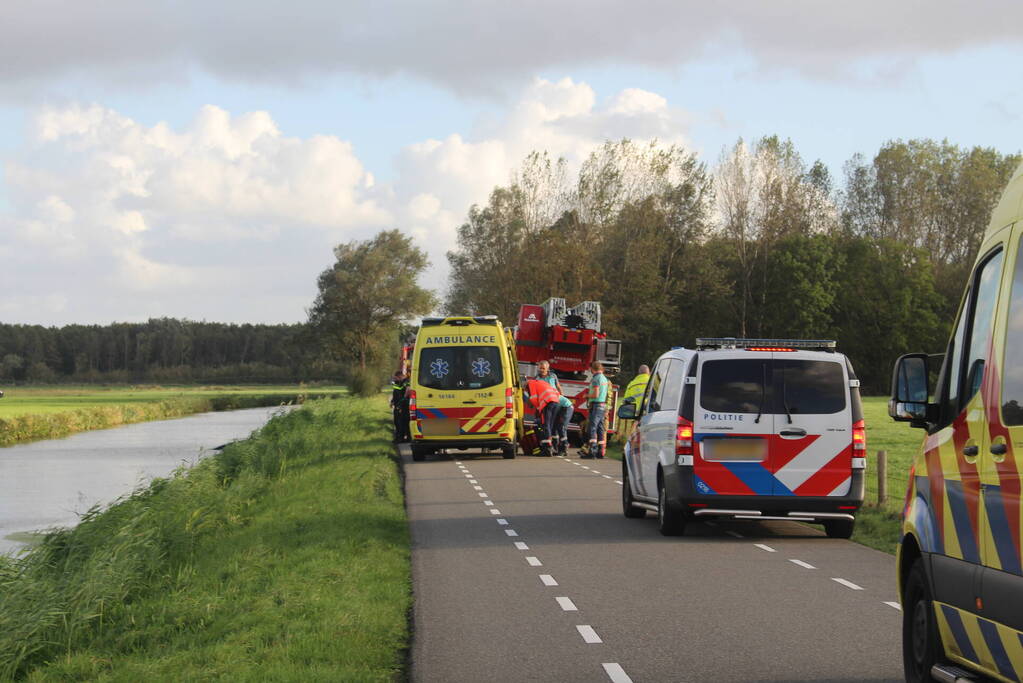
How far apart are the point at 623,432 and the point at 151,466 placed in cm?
1272

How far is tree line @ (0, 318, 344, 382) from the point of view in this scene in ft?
452

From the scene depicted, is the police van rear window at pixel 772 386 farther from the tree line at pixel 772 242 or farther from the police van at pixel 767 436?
the tree line at pixel 772 242

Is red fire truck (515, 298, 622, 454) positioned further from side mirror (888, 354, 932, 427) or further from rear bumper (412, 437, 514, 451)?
side mirror (888, 354, 932, 427)

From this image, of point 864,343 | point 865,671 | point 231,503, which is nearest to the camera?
point 865,671

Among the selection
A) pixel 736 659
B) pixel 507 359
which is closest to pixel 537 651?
pixel 736 659

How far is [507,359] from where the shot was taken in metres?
26.2

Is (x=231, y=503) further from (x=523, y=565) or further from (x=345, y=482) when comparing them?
(x=523, y=565)

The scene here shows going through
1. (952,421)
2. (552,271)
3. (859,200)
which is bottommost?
(952,421)

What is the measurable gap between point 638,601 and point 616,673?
242cm

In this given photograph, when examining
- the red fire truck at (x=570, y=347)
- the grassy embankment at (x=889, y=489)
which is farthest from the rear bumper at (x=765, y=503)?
the red fire truck at (x=570, y=347)

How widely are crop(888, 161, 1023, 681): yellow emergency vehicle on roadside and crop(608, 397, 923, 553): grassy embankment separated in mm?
6842

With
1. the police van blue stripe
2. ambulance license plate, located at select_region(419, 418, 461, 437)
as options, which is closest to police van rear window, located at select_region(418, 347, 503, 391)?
ambulance license plate, located at select_region(419, 418, 461, 437)

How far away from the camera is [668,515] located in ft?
43.9

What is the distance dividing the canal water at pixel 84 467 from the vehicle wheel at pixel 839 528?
431 inches
